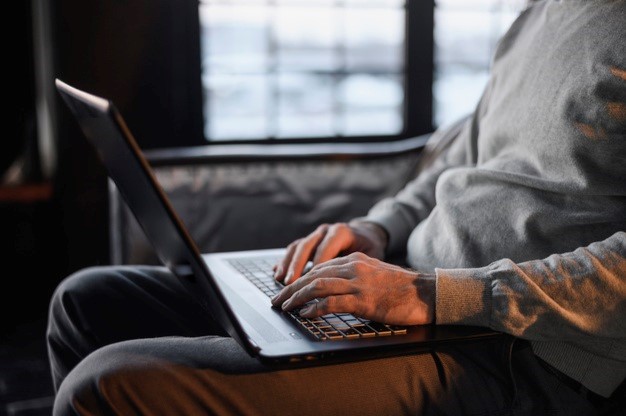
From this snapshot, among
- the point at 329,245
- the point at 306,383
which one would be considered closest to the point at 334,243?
the point at 329,245

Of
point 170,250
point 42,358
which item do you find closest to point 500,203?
point 170,250

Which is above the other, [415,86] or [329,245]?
[415,86]

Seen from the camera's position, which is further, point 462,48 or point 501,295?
point 462,48

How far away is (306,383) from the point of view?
93 cm

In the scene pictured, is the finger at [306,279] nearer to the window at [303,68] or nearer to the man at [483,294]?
the man at [483,294]

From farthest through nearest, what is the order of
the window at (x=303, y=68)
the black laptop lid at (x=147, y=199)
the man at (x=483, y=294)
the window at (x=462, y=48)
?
1. the window at (x=462, y=48)
2. the window at (x=303, y=68)
3. the man at (x=483, y=294)
4. the black laptop lid at (x=147, y=199)

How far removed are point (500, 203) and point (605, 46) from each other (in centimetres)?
28

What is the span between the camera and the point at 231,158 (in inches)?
83.8

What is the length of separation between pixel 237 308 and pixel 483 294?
1.06 feet

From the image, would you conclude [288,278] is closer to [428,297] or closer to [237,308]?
[237,308]

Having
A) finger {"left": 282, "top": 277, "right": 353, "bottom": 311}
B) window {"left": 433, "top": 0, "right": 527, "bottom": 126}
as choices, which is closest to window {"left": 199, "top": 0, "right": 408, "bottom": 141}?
window {"left": 433, "top": 0, "right": 527, "bottom": 126}

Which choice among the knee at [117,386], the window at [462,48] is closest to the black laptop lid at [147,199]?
the knee at [117,386]

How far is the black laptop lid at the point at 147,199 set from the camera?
32.2 inches

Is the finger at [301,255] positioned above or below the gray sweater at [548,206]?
below
